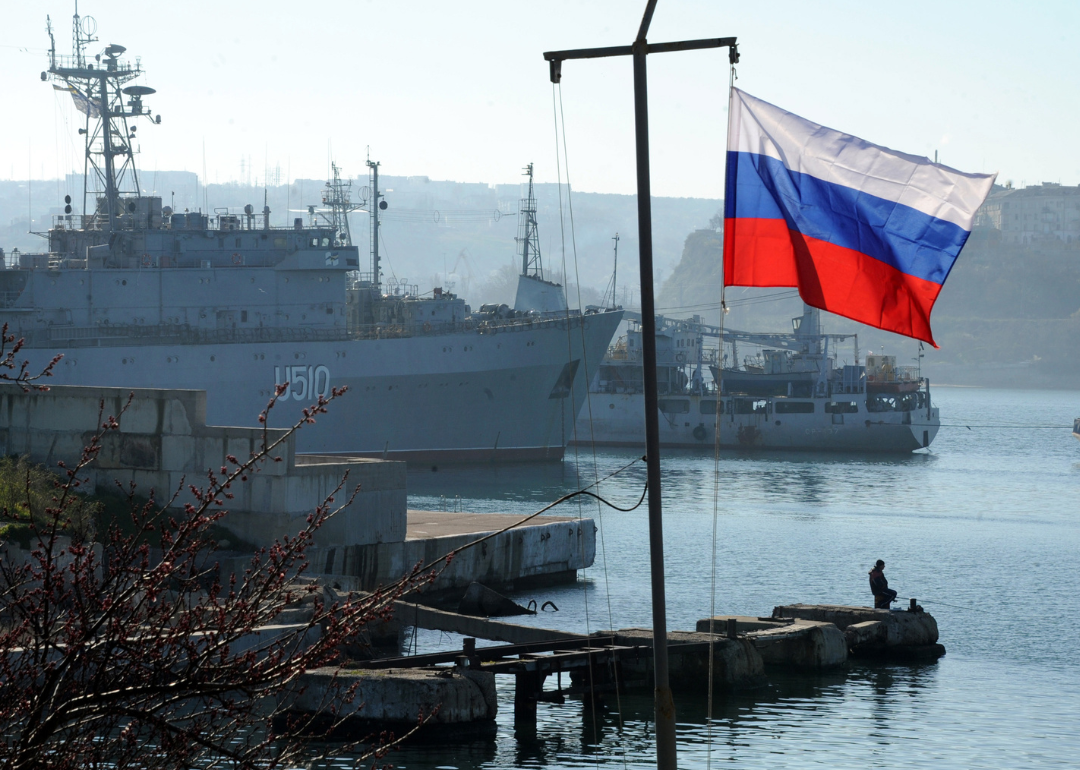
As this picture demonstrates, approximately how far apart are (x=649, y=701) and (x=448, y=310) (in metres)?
38.3

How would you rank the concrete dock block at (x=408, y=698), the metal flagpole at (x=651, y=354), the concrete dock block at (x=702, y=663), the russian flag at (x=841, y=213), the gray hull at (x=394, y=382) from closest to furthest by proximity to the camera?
the metal flagpole at (x=651, y=354), the russian flag at (x=841, y=213), the concrete dock block at (x=408, y=698), the concrete dock block at (x=702, y=663), the gray hull at (x=394, y=382)

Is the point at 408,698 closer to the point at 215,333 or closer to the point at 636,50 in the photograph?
the point at 636,50

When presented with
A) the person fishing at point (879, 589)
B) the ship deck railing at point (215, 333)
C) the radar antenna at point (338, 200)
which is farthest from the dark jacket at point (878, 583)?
the radar antenna at point (338, 200)

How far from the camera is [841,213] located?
287 inches

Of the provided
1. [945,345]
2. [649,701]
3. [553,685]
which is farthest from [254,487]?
[945,345]

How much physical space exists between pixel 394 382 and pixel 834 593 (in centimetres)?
2605

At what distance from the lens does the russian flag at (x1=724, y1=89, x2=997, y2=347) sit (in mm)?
7242

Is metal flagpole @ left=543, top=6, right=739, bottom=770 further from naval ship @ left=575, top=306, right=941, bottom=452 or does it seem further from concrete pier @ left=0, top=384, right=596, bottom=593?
naval ship @ left=575, top=306, right=941, bottom=452

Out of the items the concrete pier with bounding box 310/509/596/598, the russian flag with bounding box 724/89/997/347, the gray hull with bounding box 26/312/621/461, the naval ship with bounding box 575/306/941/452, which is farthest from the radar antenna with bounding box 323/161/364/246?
the russian flag with bounding box 724/89/997/347

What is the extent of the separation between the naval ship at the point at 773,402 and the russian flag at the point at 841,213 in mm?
58899

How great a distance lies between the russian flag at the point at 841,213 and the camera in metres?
7.24

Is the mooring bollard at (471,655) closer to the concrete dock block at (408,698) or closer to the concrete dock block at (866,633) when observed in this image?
the concrete dock block at (408,698)

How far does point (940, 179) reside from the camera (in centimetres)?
725

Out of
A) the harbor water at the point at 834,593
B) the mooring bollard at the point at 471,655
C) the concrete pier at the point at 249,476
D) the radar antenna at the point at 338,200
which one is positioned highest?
the radar antenna at the point at 338,200
